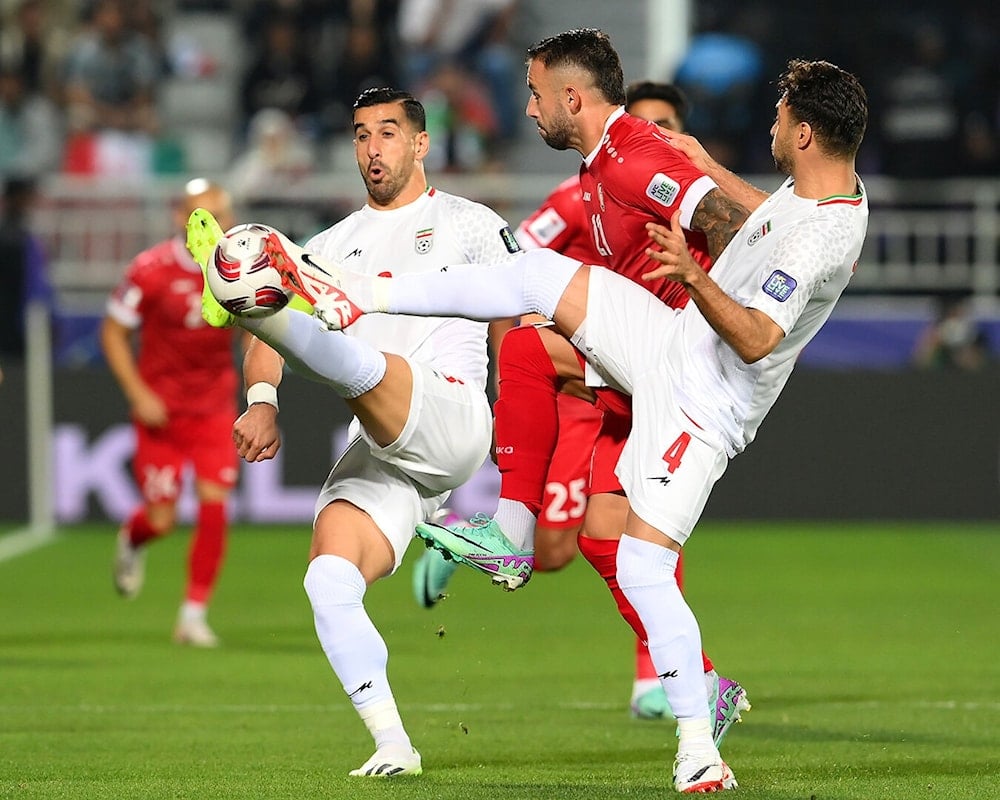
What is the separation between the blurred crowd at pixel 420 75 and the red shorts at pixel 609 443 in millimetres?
10305

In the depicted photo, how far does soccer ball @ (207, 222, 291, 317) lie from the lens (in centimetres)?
570

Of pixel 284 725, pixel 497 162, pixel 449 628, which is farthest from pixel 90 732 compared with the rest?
pixel 497 162

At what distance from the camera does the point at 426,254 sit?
22.6ft

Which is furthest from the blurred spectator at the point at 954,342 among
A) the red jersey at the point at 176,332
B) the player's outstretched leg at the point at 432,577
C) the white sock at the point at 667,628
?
the white sock at the point at 667,628

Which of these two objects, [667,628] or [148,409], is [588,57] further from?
[148,409]

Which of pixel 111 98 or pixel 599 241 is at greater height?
pixel 599 241

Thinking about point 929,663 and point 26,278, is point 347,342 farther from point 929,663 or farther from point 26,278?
point 26,278

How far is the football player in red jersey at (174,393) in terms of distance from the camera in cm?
1084

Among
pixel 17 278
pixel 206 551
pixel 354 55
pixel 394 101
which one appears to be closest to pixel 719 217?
pixel 394 101

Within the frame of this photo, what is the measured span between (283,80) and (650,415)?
13291mm

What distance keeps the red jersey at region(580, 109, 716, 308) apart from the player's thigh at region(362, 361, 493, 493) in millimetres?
696

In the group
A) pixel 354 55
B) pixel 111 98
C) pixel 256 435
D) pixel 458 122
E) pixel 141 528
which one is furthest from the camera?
pixel 111 98

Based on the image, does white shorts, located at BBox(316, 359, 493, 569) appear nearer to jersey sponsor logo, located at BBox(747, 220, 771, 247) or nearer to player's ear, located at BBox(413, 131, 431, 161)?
player's ear, located at BBox(413, 131, 431, 161)

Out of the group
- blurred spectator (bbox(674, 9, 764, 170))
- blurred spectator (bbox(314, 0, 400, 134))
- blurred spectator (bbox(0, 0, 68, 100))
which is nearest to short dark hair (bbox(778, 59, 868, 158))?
blurred spectator (bbox(674, 9, 764, 170))
